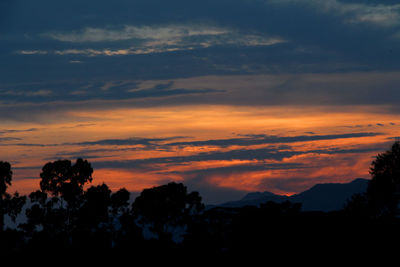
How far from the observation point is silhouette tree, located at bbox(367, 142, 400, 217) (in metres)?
118

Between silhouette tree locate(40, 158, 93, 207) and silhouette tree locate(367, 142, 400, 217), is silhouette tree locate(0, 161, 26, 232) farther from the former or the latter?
silhouette tree locate(367, 142, 400, 217)

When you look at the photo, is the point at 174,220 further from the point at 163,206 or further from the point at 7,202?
the point at 7,202

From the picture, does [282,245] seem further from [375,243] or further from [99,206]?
[99,206]

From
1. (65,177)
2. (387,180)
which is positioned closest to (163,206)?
(65,177)

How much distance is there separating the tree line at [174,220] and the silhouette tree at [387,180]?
Answer: 197 mm

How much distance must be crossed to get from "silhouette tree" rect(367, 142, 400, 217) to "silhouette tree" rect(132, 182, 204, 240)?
4936 centimetres

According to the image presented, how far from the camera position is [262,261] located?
1695 inches

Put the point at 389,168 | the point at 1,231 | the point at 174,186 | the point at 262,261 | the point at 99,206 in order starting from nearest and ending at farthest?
the point at 262,261
the point at 1,231
the point at 389,168
the point at 99,206
the point at 174,186

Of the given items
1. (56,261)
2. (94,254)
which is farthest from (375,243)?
(56,261)

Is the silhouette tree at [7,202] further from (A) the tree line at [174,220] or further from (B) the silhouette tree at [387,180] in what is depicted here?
(B) the silhouette tree at [387,180]

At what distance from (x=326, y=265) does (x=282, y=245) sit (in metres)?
3.88

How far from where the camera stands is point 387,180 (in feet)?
393

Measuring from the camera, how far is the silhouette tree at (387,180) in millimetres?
118188

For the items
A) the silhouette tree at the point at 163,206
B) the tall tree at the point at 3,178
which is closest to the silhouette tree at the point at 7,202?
the tall tree at the point at 3,178
